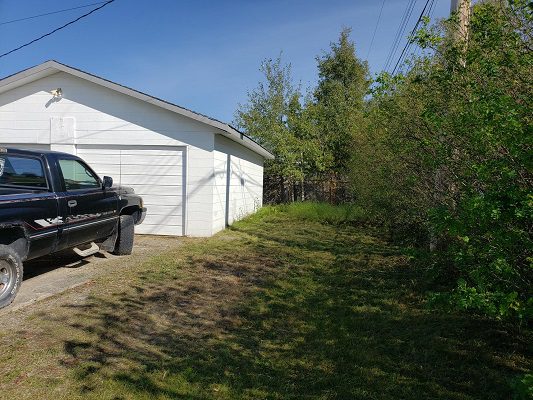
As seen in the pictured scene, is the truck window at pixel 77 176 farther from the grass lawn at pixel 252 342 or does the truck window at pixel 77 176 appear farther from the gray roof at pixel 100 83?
the gray roof at pixel 100 83

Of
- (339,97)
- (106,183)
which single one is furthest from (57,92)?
(339,97)

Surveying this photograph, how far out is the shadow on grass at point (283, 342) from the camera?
11.4ft

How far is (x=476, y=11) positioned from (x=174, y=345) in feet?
14.3

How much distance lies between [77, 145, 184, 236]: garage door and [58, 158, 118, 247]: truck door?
3.13m

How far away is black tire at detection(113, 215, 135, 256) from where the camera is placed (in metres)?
7.93

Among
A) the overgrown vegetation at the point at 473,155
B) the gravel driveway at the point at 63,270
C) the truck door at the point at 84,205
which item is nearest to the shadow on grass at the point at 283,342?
the overgrown vegetation at the point at 473,155

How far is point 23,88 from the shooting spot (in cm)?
1106

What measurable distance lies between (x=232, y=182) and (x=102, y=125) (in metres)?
4.23

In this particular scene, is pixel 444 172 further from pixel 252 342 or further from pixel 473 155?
pixel 252 342

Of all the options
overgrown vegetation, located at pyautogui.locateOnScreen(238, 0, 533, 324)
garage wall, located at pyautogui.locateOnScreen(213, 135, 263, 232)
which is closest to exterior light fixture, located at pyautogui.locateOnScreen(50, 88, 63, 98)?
garage wall, located at pyautogui.locateOnScreen(213, 135, 263, 232)

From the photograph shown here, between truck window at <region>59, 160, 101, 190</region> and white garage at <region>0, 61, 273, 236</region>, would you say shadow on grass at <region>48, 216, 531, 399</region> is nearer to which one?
truck window at <region>59, 160, 101, 190</region>

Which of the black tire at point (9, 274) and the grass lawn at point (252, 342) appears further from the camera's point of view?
the black tire at point (9, 274)

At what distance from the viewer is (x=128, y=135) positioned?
10.7 metres

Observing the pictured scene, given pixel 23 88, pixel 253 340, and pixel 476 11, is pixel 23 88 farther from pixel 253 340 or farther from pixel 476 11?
pixel 476 11
